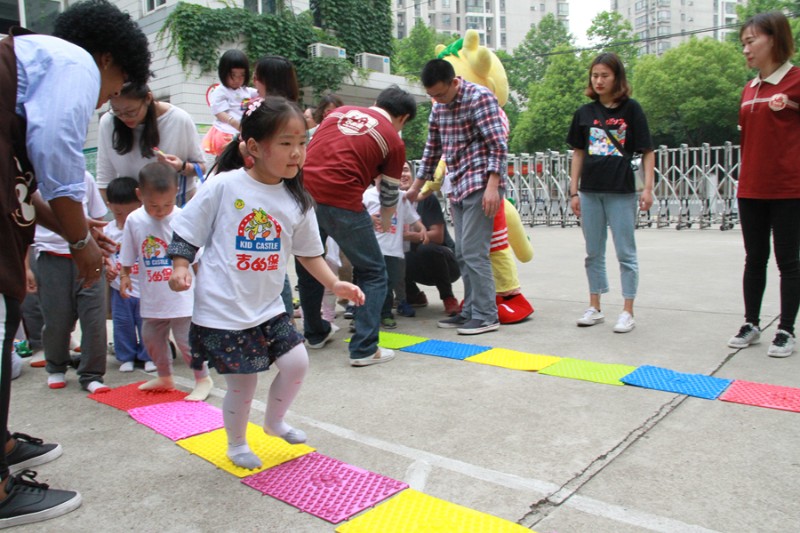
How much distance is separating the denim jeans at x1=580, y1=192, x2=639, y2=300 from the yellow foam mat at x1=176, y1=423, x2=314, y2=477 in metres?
3.00

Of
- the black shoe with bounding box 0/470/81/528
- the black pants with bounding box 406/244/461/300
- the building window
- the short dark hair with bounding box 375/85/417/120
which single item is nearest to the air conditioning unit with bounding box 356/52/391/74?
the building window

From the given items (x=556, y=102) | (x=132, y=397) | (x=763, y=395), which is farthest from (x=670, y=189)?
(x=556, y=102)

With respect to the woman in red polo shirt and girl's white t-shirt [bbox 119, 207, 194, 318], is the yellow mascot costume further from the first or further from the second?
girl's white t-shirt [bbox 119, 207, 194, 318]

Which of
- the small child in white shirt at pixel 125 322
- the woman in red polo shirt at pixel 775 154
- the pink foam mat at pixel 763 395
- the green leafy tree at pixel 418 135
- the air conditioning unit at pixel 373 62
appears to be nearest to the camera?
the pink foam mat at pixel 763 395

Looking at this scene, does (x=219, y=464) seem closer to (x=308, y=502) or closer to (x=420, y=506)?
(x=308, y=502)

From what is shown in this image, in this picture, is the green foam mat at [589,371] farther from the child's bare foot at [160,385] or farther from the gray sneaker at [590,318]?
the child's bare foot at [160,385]

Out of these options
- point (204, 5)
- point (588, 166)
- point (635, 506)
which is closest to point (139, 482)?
point (635, 506)

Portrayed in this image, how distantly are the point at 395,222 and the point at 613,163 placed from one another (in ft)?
5.96

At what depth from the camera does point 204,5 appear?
44.1 ft

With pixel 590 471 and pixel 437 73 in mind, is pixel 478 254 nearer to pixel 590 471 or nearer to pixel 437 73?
pixel 437 73

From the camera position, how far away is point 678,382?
11.3 feet

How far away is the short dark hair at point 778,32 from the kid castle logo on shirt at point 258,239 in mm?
3283

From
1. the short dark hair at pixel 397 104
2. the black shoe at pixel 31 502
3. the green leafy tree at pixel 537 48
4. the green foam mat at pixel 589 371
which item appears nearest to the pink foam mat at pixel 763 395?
the green foam mat at pixel 589 371

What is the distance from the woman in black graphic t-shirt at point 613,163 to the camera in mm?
4703
